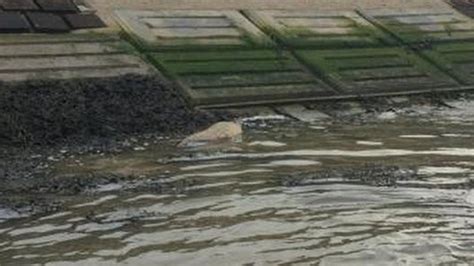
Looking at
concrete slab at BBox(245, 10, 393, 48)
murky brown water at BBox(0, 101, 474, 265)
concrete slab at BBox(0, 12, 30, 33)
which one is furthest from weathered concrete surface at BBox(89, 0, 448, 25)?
murky brown water at BBox(0, 101, 474, 265)

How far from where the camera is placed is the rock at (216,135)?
11.7m

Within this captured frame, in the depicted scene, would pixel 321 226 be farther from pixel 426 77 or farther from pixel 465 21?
pixel 465 21

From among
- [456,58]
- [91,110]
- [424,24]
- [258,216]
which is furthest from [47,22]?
[424,24]

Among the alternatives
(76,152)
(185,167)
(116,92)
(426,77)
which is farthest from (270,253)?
(426,77)

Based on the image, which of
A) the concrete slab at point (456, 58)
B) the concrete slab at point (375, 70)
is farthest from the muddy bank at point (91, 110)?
the concrete slab at point (456, 58)

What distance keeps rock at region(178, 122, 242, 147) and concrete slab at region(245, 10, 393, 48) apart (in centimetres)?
508

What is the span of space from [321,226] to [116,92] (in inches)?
265

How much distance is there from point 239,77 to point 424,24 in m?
6.51

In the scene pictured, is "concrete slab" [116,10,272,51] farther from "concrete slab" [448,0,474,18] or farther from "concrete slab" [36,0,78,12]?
"concrete slab" [448,0,474,18]

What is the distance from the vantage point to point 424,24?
19.6 m

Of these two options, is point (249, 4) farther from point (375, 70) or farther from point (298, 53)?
point (375, 70)

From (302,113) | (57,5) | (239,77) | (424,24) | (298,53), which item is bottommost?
(302,113)

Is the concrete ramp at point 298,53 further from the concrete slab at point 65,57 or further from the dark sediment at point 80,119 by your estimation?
the dark sediment at point 80,119

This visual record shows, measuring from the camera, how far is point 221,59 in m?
15.7
